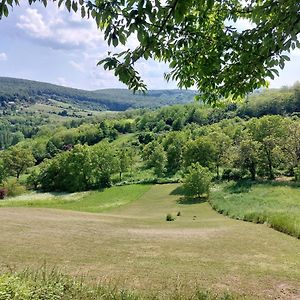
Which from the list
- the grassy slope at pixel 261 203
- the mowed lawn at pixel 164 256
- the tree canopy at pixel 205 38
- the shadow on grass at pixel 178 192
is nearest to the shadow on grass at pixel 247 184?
the grassy slope at pixel 261 203

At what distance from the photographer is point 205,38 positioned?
8.00m

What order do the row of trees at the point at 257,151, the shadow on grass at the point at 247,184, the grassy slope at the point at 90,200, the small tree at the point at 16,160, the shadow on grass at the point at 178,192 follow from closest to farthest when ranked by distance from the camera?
the grassy slope at the point at 90,200 < the shadow on grass at the point at 247,184 < the shadow on grass at the point at 178,192 < the row of trees at the point at 257,151 < the small tree at the point at 16,160

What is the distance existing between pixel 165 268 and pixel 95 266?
2.77 m

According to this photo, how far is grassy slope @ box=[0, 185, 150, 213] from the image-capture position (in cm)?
6234

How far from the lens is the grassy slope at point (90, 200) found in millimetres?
62344

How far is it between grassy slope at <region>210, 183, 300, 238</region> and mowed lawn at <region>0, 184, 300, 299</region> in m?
5.27

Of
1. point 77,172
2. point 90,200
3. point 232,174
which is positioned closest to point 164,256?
Result: point 90,200

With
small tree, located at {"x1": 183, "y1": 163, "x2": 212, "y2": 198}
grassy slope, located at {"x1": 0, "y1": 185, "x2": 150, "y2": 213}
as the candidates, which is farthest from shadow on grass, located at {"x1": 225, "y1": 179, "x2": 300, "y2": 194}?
grassy slope, located at {"x1": 0, "y1": 185, "x2": 150, "y2": 213}

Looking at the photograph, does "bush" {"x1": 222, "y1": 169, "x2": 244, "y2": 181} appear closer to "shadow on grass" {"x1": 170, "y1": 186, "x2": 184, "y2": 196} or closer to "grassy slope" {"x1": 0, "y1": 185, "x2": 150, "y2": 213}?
"shadow on grass" {"x1": 170, "y1": 186, "x2": 184, "y2": 196}

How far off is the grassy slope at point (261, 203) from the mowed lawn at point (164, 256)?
5.27 m

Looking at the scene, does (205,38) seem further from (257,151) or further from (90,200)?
(257,151)

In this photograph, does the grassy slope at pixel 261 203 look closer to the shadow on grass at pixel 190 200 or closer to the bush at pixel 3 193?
the shadow on grass at pixel 190 200

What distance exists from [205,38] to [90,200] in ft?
216

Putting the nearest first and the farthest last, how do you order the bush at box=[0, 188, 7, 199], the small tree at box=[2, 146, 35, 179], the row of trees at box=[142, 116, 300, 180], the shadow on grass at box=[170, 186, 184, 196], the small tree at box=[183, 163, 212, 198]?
the small tree at box=[183, 163, 212, 198]
the shadow on grass at box=[170, 186, 184, 196]
the row of trees at box=[142, 116, 300, 180]
the bush at box=[0, 188, 7, 199]
the small tree at box=[2, 146, 35, 179]
